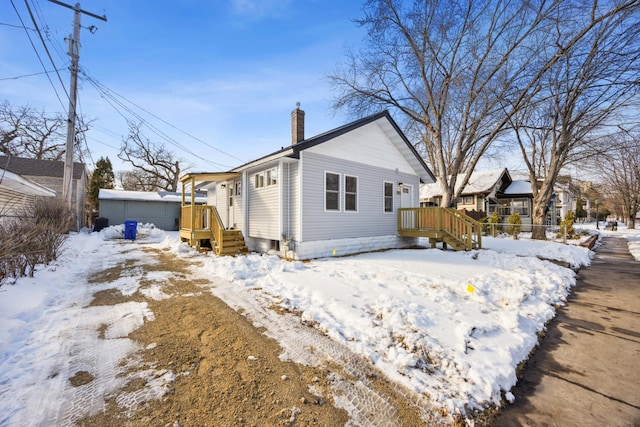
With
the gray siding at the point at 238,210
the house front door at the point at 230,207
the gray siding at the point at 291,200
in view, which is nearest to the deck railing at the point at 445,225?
the gray siding at the point at 291,200

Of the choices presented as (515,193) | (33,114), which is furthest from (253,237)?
(33,114)

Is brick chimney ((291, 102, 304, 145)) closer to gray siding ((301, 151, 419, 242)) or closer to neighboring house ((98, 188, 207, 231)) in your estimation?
gray siding ((301, 151, 419, 242))

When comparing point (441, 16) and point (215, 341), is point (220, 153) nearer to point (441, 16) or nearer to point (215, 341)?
point (441, 16)

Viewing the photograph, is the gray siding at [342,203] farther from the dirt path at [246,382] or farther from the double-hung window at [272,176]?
the dirt path at [246,382]

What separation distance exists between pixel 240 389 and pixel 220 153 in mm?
27708

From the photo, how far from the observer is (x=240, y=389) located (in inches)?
92.3

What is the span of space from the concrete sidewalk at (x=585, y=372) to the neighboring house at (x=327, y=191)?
600cm

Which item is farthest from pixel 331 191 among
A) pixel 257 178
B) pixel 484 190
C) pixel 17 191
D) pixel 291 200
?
pixel 484 190

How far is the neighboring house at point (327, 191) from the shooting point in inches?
333

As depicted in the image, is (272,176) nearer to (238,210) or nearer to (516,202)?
(238,210)

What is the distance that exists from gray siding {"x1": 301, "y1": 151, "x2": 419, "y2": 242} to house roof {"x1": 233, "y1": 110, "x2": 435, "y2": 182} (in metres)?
0.46

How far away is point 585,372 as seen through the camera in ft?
9.38

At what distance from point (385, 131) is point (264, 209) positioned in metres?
5.88

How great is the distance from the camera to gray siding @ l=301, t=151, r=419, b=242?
27.8 feet
